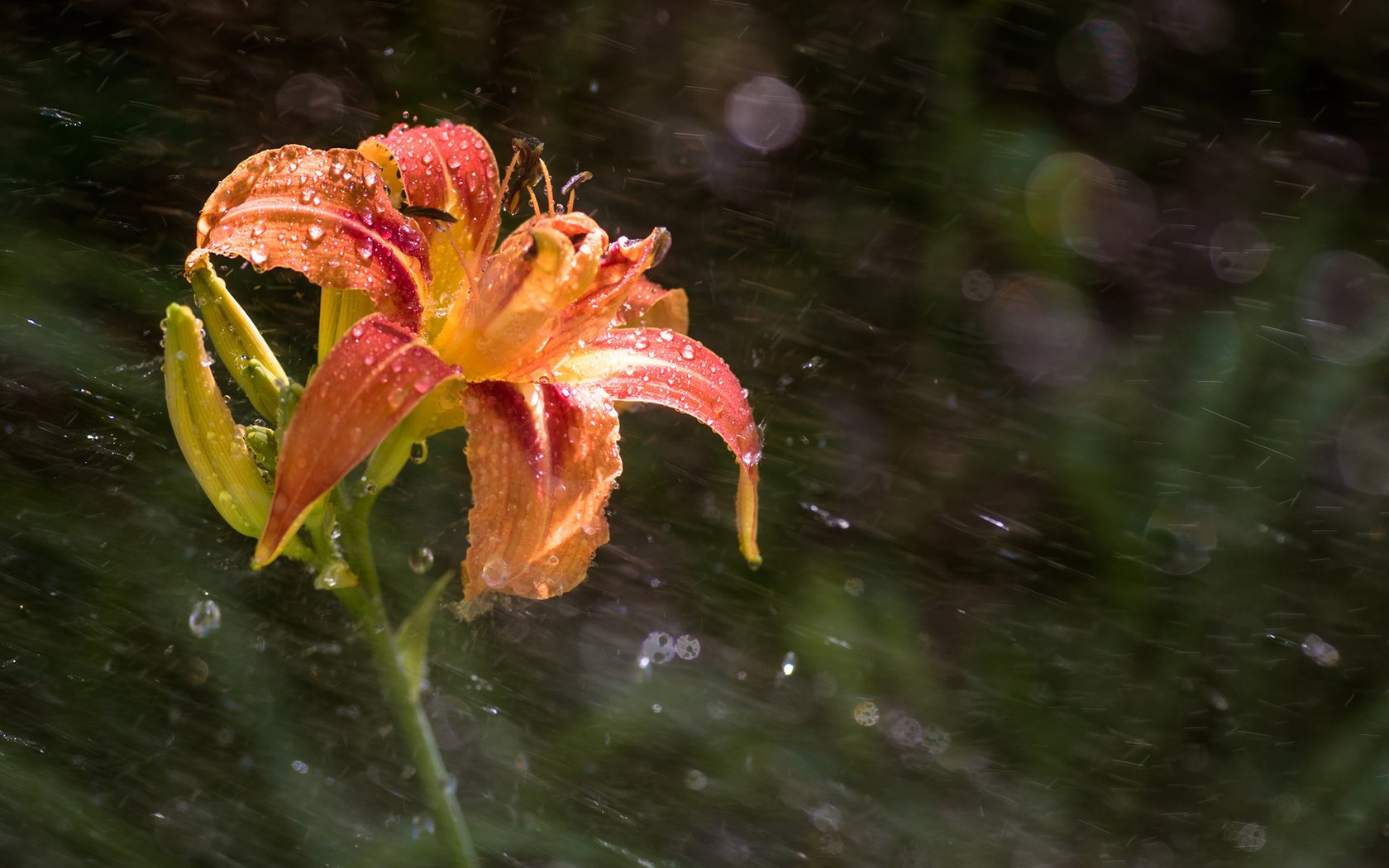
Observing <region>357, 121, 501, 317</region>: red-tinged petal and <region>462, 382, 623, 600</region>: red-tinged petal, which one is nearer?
<region>462, 382, 623, 600</region>: red-tinged petal

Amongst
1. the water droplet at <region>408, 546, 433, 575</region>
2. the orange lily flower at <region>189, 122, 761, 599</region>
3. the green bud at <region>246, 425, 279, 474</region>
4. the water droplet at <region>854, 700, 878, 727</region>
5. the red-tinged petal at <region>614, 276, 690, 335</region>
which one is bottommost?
the water droplet at <region>854, 700, 878, 727</region>

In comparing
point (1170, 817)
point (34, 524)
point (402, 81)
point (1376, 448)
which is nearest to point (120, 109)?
point (402, 81)

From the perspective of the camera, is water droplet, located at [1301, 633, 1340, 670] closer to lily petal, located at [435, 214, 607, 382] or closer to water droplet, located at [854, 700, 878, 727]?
water droplet, located at [854, 700, 878, 727]

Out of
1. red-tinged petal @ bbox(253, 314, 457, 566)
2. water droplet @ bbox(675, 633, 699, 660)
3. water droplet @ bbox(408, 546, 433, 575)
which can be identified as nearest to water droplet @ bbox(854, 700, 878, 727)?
water droplet @ bbox(675, 633, 699, 660)

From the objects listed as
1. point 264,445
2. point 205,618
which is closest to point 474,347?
point 264,445

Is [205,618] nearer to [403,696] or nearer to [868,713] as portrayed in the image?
[403,696]

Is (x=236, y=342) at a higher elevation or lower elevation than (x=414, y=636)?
higher
